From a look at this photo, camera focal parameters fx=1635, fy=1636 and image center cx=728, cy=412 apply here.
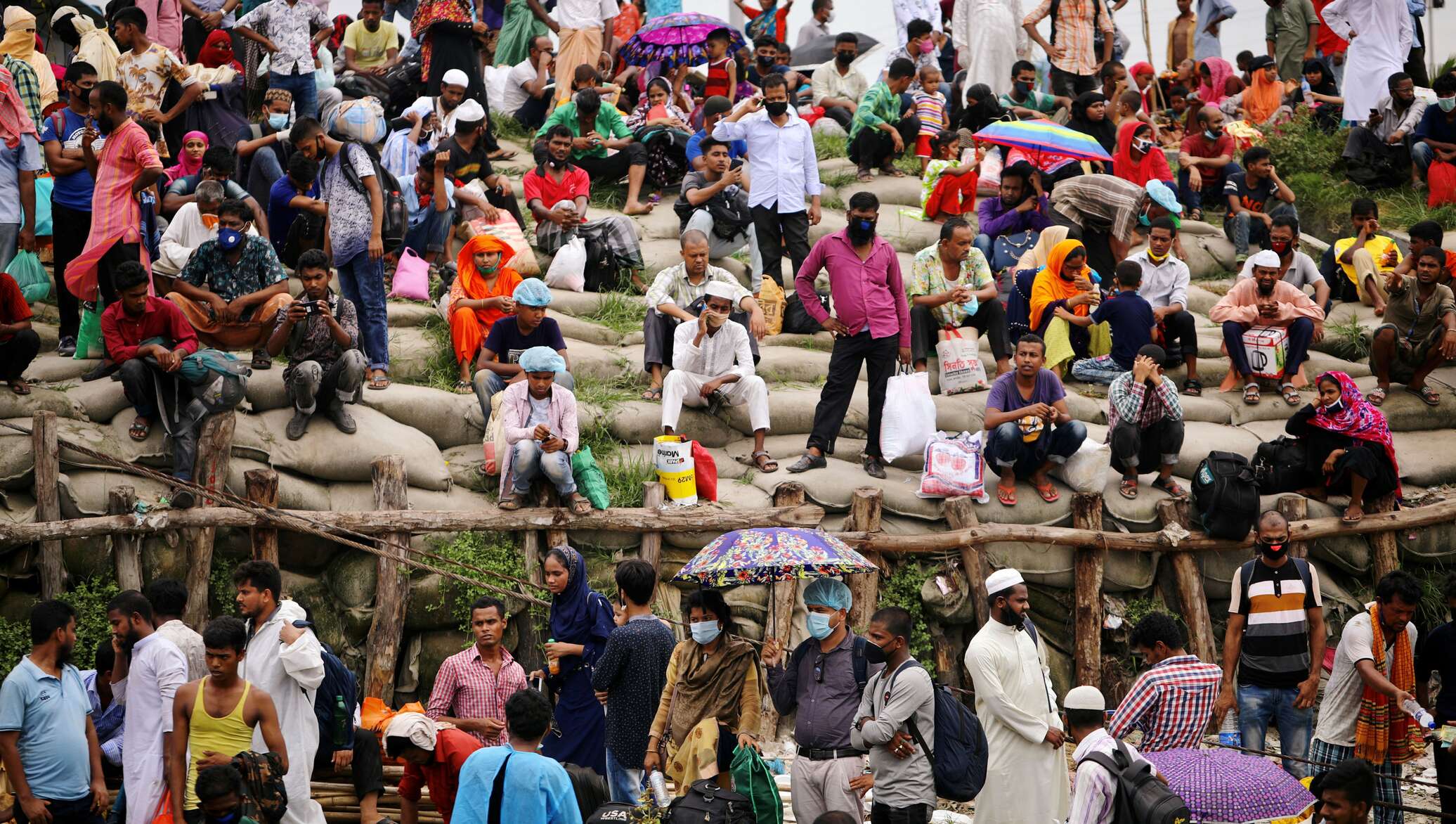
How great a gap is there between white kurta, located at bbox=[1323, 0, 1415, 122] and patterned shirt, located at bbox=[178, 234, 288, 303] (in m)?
10.8

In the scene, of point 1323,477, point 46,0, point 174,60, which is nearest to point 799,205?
point 1323,477

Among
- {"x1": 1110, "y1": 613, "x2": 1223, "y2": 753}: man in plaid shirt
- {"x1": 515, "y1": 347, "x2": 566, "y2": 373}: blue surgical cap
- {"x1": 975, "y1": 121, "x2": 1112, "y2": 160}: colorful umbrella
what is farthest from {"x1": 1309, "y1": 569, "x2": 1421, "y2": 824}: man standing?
{"x1": 975, "y1": 121, "x2": 1112, "y2": 160}: colorful umbrella

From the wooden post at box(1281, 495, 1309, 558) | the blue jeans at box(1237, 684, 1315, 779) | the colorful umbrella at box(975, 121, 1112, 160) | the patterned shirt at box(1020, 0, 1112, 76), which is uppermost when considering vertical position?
the patterned shirt at box(1020, 0, 1112, 76)

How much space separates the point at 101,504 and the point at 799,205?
18.1 feet

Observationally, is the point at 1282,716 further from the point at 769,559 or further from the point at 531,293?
the point at 531,293

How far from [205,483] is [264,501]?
0.38 meters

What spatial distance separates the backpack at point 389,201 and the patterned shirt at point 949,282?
3757 mm

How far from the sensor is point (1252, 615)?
8938 mm

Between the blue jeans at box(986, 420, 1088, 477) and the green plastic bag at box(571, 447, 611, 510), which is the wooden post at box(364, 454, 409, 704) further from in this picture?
the blue jeans at box(986, 420, 1088, 477)

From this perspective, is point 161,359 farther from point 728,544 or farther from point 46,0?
point 46,0

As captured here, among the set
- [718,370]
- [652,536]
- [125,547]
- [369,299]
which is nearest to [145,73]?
[369,299]

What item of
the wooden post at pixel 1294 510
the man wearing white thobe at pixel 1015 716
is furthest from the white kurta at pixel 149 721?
the wooden post at pixel 1294 510

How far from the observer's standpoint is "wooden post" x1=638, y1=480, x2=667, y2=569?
963 centimetres

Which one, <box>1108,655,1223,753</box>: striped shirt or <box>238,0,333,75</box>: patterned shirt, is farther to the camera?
<box>238,0,333,75</box>: patterned shirt
